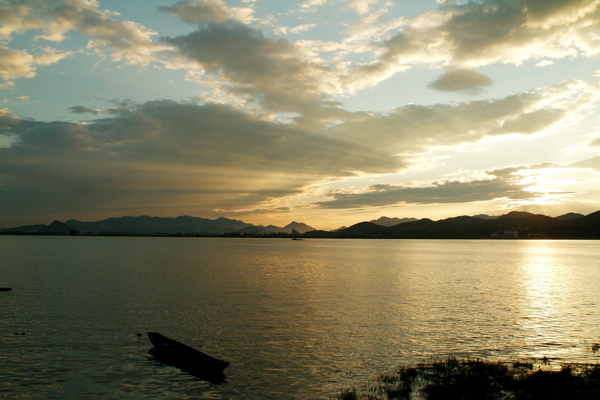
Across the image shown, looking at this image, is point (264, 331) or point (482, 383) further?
point (264, 331)

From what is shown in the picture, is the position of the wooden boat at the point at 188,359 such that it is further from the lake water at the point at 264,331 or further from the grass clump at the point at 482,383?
the grass clump at the point at 482,383

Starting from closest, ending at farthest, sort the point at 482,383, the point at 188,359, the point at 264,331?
the point at 482,383 < the point at 188,359 < the point at 264,331

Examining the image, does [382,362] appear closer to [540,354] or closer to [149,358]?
[540,354]

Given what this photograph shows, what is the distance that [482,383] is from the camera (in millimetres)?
21531

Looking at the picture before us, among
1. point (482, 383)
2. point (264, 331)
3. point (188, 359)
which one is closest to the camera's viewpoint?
point (482, 383)

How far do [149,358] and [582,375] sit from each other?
85.3 ft

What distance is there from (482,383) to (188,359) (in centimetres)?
1689

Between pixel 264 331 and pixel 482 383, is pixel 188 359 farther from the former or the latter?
pixel 482 383

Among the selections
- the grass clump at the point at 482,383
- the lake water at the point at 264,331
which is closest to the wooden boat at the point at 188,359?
the lake water at the point at 264,331

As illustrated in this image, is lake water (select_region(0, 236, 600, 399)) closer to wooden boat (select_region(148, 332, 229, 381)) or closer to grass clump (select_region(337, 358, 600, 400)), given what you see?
wooden boat (select_region(148, 332, 229, 381))

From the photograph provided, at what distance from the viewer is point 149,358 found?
27.1 meters

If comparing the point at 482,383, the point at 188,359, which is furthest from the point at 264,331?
the point at 482,383

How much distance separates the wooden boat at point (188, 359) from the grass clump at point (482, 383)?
25.3 ft

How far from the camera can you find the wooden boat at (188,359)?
24.0 m
